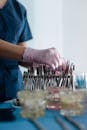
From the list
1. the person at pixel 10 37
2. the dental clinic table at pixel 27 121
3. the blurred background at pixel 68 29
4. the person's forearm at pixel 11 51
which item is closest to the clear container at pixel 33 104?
the dental clinic table at pixel 27 121

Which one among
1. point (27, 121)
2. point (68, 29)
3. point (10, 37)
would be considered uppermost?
point (68, 29)

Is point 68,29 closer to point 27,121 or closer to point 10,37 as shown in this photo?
point 10,37

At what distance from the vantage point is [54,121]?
0.76 meters

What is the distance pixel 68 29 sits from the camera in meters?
2.07

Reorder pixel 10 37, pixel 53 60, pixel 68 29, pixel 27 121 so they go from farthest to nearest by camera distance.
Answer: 1. pixel 68 29
2. pixel 10 37
3. pixel 53 60
4. pixel 27 121

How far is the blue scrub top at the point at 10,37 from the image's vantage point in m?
1.22

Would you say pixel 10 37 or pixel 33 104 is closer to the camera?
pixel 33 104

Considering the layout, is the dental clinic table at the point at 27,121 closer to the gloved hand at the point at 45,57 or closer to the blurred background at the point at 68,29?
the gloved hand at the point at 45,57

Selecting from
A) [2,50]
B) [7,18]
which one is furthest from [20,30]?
[2,50]

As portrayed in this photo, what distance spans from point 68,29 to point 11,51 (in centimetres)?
114

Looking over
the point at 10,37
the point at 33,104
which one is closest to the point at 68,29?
the point at 10,37

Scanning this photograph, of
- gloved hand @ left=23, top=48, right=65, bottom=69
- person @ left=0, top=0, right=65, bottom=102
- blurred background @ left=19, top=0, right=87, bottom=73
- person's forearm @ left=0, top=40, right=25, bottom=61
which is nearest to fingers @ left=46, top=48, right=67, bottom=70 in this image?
gloved hand @ left=23, top=48, right=65, bottom=69

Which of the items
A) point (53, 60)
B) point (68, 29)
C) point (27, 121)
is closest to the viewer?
point (27, 121)

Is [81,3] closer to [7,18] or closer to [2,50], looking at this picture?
[7,18]
